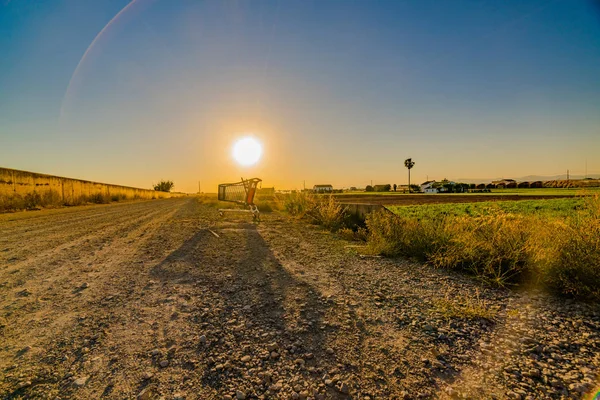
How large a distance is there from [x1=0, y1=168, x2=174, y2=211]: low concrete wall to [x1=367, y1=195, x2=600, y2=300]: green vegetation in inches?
781

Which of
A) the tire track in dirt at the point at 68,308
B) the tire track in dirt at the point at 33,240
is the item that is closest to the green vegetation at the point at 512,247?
the tire track in dirt at the point at 68,308

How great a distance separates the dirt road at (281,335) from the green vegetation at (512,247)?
1.17 ft

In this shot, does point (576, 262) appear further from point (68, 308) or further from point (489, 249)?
point (68, 308)

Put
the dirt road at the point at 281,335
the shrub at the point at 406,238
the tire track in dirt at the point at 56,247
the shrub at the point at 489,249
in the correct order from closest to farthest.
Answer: the dirt road at the point at 281,335
the shrub at the point at 489,249
the tire track in dirt at the point at 56,247
the shrub at the point at 406,238

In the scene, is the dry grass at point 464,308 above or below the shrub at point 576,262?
below

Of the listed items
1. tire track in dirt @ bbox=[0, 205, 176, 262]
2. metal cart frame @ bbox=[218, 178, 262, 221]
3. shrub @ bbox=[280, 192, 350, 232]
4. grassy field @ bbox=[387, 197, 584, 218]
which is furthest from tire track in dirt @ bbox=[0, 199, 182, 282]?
grassy field @ bbox=[387, 197, 584, 218]

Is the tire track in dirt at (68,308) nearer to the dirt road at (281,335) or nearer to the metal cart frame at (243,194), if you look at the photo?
the dirt road at (281,335)

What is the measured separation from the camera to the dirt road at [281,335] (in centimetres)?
187

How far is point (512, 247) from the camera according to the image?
423cm

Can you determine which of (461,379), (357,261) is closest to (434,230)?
(357,261)

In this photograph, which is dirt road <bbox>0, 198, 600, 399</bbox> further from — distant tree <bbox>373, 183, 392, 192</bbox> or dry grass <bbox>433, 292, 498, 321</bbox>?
distant tree <bbox>373, 183, 392, 192</bbox>

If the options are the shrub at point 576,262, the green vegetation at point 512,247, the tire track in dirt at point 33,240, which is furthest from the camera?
the tire track in dirt at point 33,240

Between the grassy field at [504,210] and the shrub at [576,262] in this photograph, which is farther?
the grassy field at [504,210]

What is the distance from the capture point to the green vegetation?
3457mm
